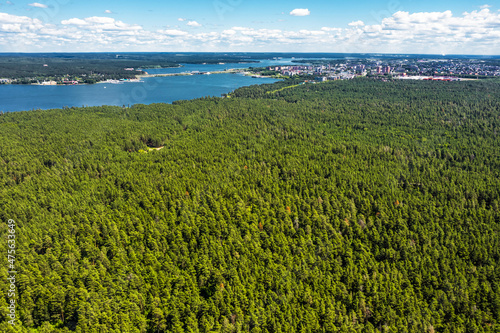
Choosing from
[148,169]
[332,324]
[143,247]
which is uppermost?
[148,169]

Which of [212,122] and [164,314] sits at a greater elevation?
[212,122]

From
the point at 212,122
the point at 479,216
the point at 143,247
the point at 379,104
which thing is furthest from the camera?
the point at 379,104

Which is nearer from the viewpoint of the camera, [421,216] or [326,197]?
[421,216]

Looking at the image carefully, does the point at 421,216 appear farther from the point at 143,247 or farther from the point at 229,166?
the point at 143,247

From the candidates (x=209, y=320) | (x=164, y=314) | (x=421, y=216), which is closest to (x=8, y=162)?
(x=164, y=314)

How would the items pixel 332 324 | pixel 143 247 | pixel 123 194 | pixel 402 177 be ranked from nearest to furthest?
pixel 332 324 → pixel 143 247 → pixel 123 194 → pixel 402 177

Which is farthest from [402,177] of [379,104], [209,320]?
[379,104]
